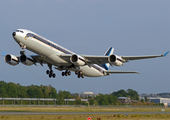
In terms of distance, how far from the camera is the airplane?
41.2m

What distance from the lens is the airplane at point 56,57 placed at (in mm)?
41156

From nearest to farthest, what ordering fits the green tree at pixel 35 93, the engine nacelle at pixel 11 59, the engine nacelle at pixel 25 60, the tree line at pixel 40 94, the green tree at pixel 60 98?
the engine nacelle at pixel 25 60
the engine nacelle at pixel 11 59
the green tree at pixel 60 98
the tree line at pixel 40 94
the green tree at pixel 35 93

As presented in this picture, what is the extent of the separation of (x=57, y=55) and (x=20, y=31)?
286 inches

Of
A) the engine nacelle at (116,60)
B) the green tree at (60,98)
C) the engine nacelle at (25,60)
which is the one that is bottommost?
the green tree at (60,98)

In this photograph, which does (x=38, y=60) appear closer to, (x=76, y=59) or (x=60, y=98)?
(x=76, y=59)

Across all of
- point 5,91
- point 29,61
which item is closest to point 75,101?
point 5,91

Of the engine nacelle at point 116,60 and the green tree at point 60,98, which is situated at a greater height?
the engine nacelle at point 116,60

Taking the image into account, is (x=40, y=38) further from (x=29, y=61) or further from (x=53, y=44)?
(x=29, y=61)

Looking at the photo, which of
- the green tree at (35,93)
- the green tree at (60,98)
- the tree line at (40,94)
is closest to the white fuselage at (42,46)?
the green tree at (60,98)

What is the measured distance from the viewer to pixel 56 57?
44469 millimetres

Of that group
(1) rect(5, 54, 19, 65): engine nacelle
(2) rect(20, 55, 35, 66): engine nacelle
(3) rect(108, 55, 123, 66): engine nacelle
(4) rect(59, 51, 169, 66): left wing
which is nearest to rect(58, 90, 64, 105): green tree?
(1) rect(5, 54, 19, 65): engine nacelle

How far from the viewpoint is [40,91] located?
112250mm

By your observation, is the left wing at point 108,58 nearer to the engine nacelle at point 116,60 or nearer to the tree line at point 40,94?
the engine nacelle at point 116,60

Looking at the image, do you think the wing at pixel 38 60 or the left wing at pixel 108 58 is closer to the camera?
the left wing at pixel 108 58
